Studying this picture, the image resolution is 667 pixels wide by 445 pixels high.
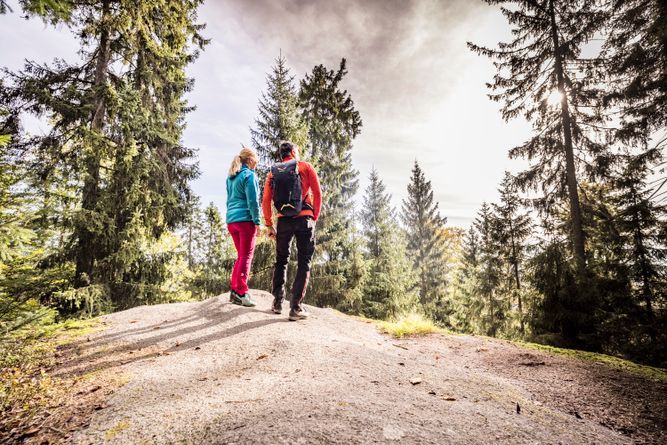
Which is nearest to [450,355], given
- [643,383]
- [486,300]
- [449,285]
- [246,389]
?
[643,383]

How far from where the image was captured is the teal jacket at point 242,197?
15.5 feet

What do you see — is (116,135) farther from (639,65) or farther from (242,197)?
(639,65)

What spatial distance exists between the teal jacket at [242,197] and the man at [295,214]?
305mm

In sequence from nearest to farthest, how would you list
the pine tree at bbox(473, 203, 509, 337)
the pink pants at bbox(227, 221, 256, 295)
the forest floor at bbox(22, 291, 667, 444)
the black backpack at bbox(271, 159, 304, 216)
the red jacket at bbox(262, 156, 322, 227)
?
the forest floor at bbox(22, 291, 667, 444) → the black backpack at bbox(271, 159, 304, 216) → the red jacket at bbox(262, 156, 322, 227) → the pink pants at bbox(227, 221, 256, 295) → the pine tree at bbox(473, 203, 509, 337)

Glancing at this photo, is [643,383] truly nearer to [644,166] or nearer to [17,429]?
[17,429]

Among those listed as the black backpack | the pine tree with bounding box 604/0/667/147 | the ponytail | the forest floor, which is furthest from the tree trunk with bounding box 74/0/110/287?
the pine tree with bounding box 604/0/667/147

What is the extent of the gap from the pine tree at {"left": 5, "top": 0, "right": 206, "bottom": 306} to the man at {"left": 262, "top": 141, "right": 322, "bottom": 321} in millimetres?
5530

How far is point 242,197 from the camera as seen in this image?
4.84 meters

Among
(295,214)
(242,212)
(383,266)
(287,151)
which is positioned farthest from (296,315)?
(383,266)

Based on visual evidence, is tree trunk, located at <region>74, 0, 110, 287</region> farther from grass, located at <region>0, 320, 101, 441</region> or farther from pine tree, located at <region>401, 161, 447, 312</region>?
pine tree, located at <region>401, 161, 447, 312</region>

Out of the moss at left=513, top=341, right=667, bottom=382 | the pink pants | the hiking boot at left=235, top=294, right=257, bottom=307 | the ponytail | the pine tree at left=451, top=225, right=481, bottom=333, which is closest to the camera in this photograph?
the moss at left=513, top=341, right=667, bottom=382

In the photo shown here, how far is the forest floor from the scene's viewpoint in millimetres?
1645

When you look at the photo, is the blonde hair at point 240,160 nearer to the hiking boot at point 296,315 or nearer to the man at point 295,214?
the man at point 295,214

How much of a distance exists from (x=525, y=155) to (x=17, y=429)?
14.7m
